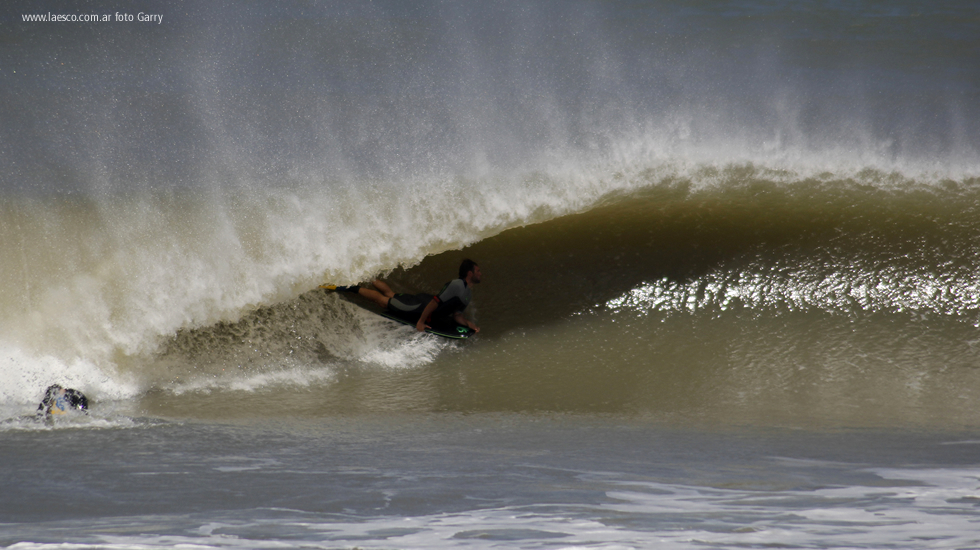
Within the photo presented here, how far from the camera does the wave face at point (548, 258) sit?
4.79m

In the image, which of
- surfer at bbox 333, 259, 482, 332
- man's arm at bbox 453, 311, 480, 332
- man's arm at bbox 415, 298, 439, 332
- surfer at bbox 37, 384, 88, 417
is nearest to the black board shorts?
surfer at bbox 333, 259, 482, 332

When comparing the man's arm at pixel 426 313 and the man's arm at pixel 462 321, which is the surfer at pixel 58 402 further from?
the man's arm at pixel 462 321

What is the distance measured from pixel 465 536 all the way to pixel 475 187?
4.56m

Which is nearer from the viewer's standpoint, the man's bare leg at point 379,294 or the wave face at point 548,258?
the wave face at point 548,258

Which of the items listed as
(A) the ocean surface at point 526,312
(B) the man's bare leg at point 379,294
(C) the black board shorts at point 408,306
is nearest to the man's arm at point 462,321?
(A) the ocean surface at point 526,312

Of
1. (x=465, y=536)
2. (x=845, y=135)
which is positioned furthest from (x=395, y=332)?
(x=845, y=135)

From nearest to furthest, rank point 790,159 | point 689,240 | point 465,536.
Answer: point 465,536 → point 689,240 → point 790,159

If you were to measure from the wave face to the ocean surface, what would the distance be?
3 cm

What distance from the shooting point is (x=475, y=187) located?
655 centimetres

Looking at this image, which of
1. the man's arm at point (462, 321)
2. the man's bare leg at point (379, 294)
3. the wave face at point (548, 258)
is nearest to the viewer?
the wave face at point (548, 258)

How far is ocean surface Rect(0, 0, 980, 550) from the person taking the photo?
2623 millimetres

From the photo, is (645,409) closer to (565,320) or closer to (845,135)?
(565,320)

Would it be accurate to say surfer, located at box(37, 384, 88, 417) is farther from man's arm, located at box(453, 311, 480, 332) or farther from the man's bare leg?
man's arm, located at box(453, 311, 480, 332)

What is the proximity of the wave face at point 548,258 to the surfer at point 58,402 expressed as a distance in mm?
477
